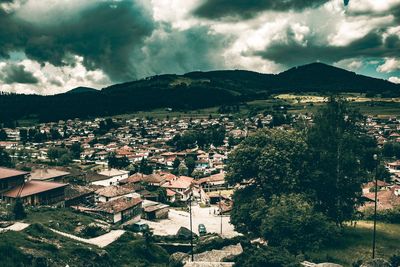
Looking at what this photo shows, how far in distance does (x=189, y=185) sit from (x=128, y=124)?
123 meters

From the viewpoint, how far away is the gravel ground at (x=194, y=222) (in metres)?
45.4

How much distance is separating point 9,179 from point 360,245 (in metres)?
40.9

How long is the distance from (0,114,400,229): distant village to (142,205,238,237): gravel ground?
1.95 metres

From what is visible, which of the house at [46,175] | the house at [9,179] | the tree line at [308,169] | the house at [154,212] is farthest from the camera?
the house at [46,175]

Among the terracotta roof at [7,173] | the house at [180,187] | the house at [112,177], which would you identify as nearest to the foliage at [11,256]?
the terracotta roof at [7,173]

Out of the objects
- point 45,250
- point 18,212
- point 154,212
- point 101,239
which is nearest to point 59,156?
point 154,212

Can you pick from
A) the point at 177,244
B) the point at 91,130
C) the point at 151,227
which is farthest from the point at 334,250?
the point at 91,130

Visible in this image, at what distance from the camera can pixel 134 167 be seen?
303ft

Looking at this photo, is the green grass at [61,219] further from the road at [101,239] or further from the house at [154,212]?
the house at [154,212]

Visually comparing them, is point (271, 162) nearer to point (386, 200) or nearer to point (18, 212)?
point (386, 200)

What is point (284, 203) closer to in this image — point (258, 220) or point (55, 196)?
point (258, 220)

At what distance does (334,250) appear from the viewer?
1287 inches

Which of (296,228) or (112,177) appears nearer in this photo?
(296,228)

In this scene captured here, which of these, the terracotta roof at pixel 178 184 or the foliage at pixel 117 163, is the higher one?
the foliage at pixel 117 163
